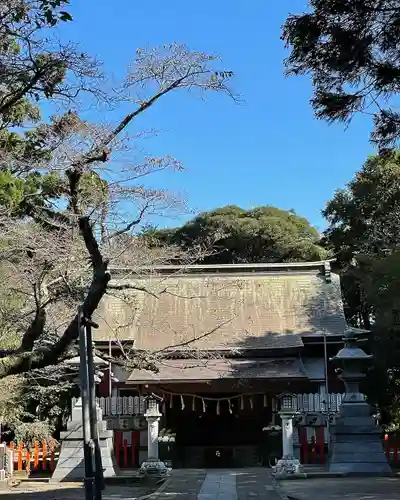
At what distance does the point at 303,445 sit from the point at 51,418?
789 centimetres

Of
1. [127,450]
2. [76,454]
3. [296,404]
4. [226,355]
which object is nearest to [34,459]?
[76,454]

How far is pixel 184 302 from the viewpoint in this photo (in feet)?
75.4

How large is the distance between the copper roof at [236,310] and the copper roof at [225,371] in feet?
2.33

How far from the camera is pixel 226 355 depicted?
62.8 feet

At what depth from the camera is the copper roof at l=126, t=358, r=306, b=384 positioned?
17.7 meters

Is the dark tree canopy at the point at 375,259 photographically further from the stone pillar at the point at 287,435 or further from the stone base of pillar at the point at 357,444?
the stone pillar at the point at 287,435

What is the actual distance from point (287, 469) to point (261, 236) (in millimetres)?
21284

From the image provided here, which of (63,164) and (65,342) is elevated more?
(63,164)

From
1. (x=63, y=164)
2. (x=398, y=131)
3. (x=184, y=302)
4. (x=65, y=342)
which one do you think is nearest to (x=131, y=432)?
(x=184, y=302)

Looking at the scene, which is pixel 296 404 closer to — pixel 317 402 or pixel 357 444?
pixel 317 402

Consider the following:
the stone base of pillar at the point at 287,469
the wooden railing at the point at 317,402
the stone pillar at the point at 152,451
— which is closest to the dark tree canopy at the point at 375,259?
the wooden railing at the point at 317,402

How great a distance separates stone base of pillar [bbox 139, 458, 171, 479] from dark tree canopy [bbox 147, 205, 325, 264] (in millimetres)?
19462

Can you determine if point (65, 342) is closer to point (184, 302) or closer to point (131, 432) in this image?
point (131, 432)

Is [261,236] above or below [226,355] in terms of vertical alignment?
above
